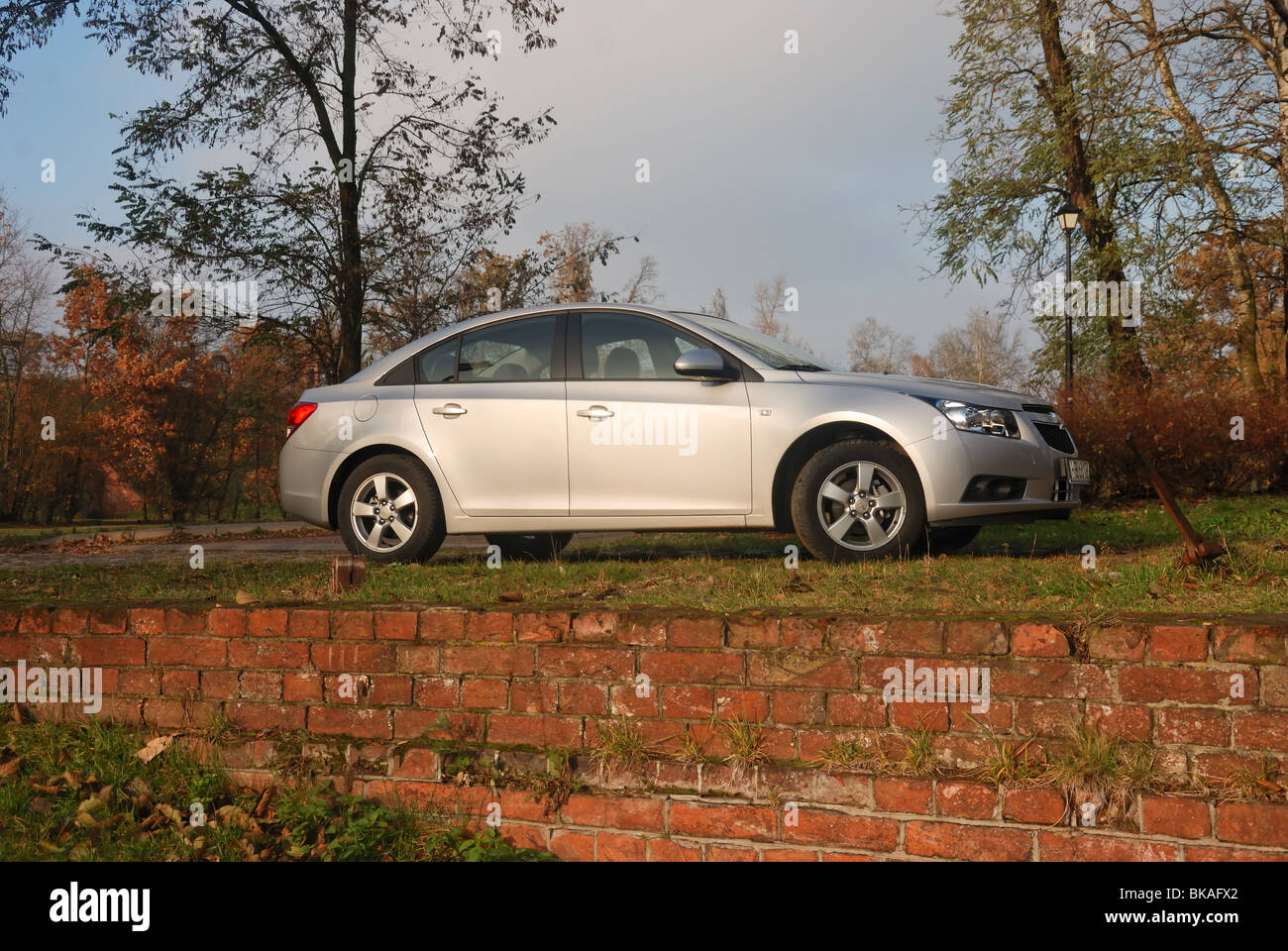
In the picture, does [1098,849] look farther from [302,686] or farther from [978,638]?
[302,686]

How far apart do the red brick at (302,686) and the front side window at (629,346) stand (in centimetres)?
279

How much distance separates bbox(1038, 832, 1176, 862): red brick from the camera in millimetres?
2760

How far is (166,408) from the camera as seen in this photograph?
111ft

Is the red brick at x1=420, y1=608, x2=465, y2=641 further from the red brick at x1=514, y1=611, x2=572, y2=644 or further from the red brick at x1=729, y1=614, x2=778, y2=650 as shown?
the red brick at x1=729, y1=614, x2=778, y2=650

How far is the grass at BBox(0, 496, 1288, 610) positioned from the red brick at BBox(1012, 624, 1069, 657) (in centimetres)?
14

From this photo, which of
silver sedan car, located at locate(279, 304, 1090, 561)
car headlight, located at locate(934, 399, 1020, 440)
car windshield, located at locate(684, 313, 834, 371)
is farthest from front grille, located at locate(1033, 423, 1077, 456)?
car windshield, located at locate(684, 313, 834, 371)

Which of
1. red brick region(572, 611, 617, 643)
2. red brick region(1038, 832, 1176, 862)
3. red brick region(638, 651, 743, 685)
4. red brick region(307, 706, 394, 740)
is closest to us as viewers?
red brick region(1038, 832, 1176, 862)

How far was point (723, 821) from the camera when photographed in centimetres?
311

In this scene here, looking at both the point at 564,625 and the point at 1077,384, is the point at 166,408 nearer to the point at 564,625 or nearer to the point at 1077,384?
the point at 1077,384

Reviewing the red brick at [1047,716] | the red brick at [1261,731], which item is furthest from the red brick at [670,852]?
the red brick at [1261,731]

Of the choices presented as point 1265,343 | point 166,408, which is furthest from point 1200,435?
point 166,408

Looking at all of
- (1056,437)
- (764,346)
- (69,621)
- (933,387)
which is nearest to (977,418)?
(933,387)

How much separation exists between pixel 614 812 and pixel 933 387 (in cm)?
330

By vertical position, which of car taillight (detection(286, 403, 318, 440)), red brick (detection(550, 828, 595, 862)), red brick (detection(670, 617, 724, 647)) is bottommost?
red brick (detection(550, 828, 595, 862))
